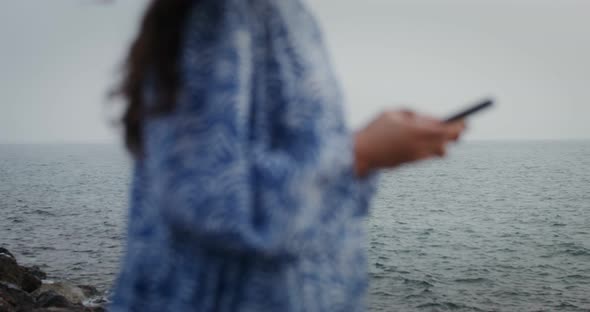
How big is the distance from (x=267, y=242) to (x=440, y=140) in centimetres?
46

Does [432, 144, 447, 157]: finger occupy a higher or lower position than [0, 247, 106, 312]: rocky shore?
higher

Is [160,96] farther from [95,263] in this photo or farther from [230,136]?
[95,263]

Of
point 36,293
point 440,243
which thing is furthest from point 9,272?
point 440,243

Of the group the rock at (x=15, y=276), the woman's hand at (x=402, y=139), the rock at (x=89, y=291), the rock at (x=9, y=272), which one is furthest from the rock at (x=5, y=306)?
the woman's hand at (x=402, y=139)

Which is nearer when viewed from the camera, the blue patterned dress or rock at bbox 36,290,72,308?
the blue patterned dress

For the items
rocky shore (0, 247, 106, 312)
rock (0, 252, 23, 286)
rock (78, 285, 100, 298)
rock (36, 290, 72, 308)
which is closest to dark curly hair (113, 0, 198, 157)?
rocky shore (0, 247, 106, 312)

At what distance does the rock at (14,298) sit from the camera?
42.6ft

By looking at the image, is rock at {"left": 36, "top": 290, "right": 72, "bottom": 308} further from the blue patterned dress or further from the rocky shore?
the blue patterned dress

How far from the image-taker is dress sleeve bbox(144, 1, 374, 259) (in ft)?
3.60

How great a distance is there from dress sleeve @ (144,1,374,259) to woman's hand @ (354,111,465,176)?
0.22 ft

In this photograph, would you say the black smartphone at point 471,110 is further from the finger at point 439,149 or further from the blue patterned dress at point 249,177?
the blue patterned dress at point 249,177

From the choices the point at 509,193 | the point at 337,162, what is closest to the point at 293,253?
the point at 337,162

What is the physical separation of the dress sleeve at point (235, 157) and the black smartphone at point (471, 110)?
10.7 inches

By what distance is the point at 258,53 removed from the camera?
121 centimetres
